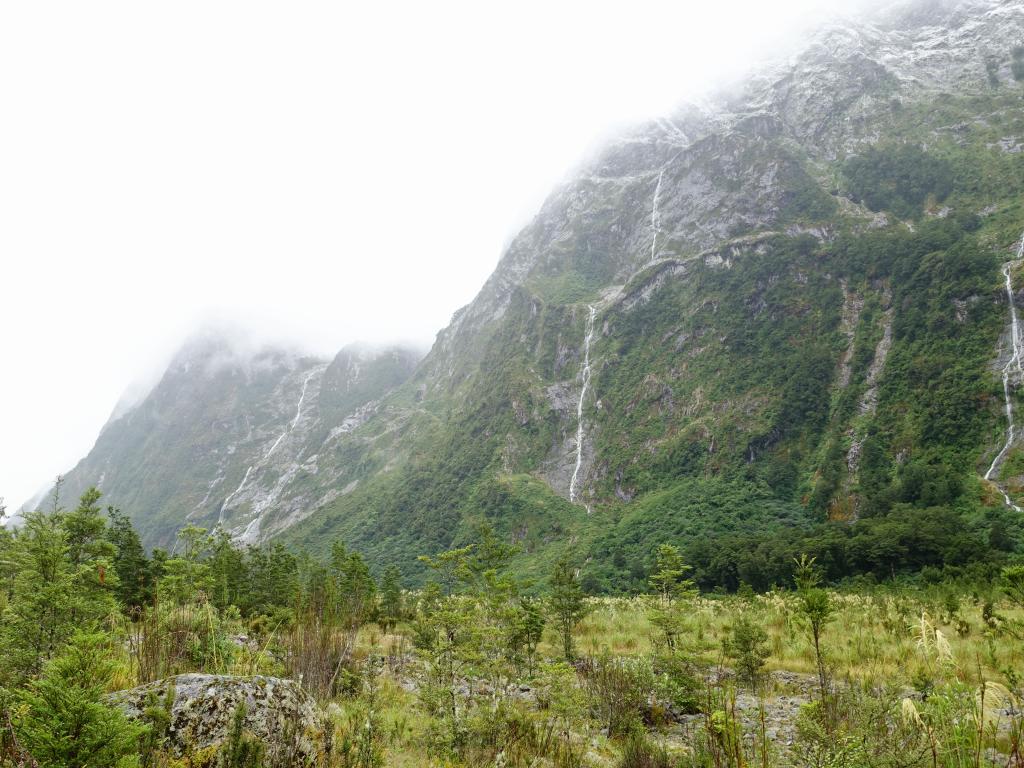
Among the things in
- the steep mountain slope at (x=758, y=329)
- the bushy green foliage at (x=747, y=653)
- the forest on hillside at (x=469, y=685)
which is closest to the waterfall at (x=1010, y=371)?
the steep mountain slope at (x=758, y=329)

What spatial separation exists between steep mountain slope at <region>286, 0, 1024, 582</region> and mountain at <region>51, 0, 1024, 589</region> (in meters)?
0.52

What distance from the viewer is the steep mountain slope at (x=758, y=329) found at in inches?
2881

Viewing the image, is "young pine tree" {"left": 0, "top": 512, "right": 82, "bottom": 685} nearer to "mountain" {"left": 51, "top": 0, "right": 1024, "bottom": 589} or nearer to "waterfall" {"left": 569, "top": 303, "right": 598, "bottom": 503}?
"mountain" {"left": 51, "top": 0, "right": 1024, "bottom": 589}

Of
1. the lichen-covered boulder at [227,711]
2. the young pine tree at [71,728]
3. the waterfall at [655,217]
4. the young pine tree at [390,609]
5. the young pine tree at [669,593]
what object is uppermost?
the waterfall at [655,217]

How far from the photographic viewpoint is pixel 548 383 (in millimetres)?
126375

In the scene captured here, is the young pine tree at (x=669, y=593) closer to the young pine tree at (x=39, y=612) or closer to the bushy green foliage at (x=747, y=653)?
the bushy green foliage at (x=747, y=653)

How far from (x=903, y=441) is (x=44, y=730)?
87.1m

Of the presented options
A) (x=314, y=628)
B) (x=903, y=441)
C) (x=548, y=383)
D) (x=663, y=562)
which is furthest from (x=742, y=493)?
(x=314, y=628)

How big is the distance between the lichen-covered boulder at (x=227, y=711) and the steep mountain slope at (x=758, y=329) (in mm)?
67934

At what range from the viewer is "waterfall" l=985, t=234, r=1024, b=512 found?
187 ft

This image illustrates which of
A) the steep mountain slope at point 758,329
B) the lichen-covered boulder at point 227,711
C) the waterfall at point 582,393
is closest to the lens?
the lichen-covered boulder at point 227,711

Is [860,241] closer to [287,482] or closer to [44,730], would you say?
[44,730]

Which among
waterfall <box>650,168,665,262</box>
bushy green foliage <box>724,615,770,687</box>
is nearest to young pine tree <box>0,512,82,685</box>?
bushy green foliage <box>724,615,770,687</box>

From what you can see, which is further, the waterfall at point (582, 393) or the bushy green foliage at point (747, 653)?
the waterfall at point (582, 393)
